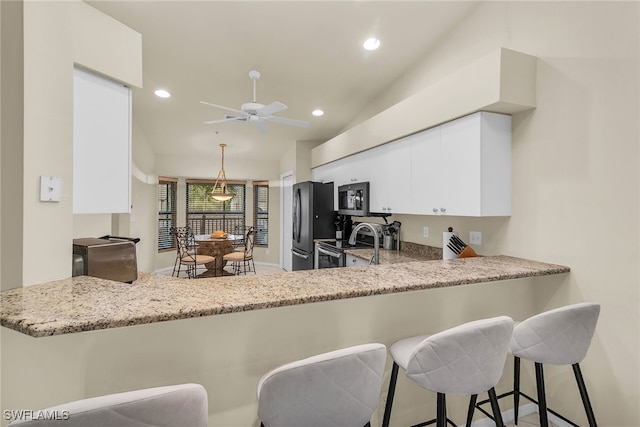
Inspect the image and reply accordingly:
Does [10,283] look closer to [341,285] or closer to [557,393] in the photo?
[341,285]

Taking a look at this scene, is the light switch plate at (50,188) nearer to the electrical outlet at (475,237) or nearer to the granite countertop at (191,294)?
the granite countertop at (191,294)

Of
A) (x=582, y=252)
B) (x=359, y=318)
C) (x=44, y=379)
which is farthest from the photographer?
(x=582, y=252)

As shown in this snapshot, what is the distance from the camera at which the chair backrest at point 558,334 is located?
1.38 metres

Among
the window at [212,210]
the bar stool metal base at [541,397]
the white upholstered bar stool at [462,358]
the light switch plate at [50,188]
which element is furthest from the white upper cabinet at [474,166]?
the window at [212,210]

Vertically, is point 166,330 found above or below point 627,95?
below

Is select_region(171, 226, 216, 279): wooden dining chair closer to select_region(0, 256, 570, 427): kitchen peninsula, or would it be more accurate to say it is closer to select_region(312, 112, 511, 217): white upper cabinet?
select_region(312, 112, 511, 217): white upper cabinet

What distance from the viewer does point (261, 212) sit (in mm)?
7410

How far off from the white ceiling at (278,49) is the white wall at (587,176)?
95 centimetres

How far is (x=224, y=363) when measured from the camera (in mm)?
1291

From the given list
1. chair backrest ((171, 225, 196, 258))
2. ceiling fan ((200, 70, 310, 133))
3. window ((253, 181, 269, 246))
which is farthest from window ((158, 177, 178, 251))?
ceiling fan ((200, 70, 310, 133))

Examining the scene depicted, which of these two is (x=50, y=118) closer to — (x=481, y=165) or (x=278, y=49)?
(x=278, y=49)

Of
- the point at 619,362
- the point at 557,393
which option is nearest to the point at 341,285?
the point at 619,362

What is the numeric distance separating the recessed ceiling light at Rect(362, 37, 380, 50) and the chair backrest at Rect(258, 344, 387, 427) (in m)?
2.84

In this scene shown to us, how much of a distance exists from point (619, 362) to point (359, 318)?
1.43 metres
